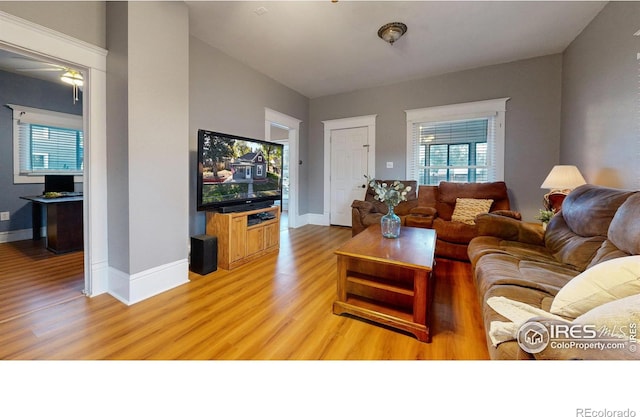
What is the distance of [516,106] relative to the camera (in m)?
3.58

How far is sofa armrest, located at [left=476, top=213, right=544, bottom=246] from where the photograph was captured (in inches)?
84.1

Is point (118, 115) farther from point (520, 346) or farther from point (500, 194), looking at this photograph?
point (500, 194)

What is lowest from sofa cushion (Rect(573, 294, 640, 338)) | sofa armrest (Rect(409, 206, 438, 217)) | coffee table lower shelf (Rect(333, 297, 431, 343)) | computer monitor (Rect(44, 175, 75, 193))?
coffee table lower shelf (Rect(333, 297, 431, 343))

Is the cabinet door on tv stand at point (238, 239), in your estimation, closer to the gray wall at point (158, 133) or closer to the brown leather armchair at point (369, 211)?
the gray wall at point (158, 133)

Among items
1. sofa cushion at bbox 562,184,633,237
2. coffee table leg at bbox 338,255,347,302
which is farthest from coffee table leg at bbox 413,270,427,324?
sofa cushion at bbox 562,184,633,237

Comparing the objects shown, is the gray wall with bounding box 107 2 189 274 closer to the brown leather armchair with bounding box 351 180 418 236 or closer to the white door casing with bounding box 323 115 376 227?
the brown leather armchair with bounding box 351 180 418 236

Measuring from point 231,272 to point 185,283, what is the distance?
0.43 metres

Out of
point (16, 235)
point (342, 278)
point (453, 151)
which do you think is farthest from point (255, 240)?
point (16, 235)

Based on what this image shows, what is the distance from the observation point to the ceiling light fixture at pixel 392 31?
2640 millimetres

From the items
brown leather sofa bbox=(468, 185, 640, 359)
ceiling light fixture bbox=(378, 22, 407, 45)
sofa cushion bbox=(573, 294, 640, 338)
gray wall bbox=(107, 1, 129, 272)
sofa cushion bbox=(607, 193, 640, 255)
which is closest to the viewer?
sofa cushion bbox=(573, 294, 640, 338)

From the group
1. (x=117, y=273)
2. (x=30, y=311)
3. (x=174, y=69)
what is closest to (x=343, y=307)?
(x=117, y=273)

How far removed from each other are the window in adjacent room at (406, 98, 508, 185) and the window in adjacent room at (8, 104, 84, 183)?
4.95m

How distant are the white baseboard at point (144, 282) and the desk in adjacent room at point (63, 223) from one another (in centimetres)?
170

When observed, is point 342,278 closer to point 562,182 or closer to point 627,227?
point 627,227
